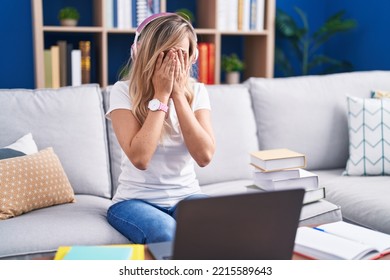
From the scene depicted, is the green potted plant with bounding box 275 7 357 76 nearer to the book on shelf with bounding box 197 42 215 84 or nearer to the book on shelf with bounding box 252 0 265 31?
the book on shelf with bounding box 252 0 265 31

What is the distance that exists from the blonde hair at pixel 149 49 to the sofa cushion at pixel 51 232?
0.35 metres

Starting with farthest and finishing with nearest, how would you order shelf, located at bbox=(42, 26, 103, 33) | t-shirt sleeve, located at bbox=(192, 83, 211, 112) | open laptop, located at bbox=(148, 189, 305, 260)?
shelf, located at bbox=(42, 26, 103, 33) → t-shirt sleeve, located at bbox=(192, 83, 211, 112) → open laptop, located at bbox=(148, 189, 305, 260)

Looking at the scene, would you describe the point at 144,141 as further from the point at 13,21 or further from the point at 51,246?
the point at 13,21

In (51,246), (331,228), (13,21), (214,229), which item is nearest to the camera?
(214,229)

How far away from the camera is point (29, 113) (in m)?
2.10

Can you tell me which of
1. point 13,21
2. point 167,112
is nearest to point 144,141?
point 167,112

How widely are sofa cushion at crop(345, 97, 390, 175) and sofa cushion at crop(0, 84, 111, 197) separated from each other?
105cm

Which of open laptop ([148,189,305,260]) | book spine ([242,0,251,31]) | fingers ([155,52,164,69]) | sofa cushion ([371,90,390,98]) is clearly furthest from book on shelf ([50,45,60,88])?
open laptop ([148,189,305,260])

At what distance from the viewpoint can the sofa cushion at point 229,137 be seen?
229cm

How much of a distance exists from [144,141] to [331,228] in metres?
0.59

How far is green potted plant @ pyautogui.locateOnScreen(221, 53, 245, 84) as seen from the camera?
11.1 ft

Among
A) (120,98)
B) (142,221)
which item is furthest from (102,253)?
(120,98)

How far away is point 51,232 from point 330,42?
8.91ft

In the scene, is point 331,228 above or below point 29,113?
below
